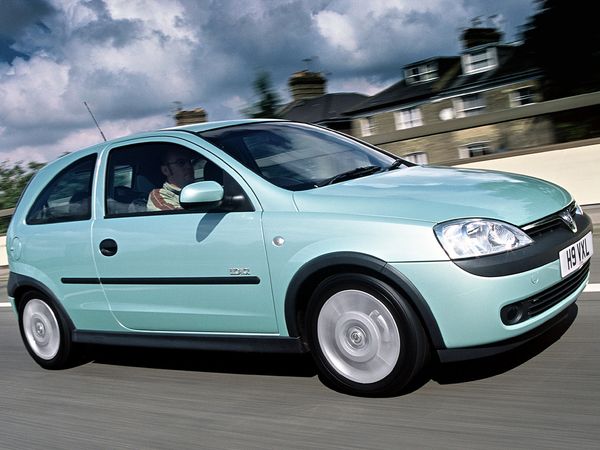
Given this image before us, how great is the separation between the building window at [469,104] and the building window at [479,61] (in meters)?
1.59

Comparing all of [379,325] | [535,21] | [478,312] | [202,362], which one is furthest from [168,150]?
[535,21]

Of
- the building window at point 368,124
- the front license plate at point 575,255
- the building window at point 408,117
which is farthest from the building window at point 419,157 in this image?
the building window at point 368,124

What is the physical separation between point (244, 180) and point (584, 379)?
1989mm

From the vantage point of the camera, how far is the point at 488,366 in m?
4.27


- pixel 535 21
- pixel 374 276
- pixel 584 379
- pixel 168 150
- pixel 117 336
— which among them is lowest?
pixel 584 379

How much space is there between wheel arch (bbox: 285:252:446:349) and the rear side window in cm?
175

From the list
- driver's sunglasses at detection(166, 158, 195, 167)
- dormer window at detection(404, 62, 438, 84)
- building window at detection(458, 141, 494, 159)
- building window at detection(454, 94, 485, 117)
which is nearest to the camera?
driver's sunglasses at detection(166, 158, 195, 167)

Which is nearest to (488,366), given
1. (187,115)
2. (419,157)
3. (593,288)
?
(593,288)

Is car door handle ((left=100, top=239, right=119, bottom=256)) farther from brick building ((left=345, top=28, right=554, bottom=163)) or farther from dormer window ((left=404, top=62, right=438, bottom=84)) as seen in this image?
dormer window ((left=404, top=62, right=438, bottom=84))

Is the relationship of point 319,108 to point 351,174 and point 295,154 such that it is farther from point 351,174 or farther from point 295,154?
point 351,174

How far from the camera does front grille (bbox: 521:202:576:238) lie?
382 cm

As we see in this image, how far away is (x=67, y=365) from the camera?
576 centimetres

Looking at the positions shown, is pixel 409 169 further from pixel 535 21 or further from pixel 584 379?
pixel 535 21

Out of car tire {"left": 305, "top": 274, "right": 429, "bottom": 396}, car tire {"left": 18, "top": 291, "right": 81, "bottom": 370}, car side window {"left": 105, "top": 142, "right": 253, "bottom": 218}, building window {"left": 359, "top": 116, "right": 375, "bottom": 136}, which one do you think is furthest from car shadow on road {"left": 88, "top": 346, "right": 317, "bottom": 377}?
building window {"left": 359, "top": 116, "right": 375, "bottom": 136}
